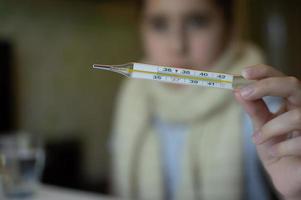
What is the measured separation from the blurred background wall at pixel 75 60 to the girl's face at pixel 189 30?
498 mm

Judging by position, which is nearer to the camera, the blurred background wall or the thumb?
the thumb

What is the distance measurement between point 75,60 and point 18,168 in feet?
3.04

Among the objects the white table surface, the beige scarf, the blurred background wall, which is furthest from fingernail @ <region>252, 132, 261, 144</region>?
the blurred background wall

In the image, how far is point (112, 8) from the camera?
5.08 ft

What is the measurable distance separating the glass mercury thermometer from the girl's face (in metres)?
0.49

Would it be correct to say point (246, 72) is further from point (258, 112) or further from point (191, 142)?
point (191, 142)

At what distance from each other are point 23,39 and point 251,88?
1198mm

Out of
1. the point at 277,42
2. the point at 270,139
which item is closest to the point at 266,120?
the point at 270,139

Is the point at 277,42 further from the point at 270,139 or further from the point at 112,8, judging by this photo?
the point at 270,139

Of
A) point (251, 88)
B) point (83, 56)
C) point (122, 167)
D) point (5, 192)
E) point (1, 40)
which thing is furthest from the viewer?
point (83, 56)

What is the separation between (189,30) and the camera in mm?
838

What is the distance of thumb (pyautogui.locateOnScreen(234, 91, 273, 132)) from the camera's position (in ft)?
1.21

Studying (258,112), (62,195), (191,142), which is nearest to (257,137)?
(258,112)

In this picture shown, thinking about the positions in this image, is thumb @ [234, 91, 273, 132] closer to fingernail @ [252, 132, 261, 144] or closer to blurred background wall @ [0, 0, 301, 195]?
fingernail @ [252, 132, 261, 144]
